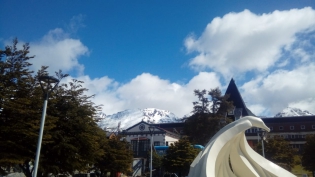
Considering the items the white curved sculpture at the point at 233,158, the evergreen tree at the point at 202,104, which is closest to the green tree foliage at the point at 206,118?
the evergreen tree at the point at 202,104

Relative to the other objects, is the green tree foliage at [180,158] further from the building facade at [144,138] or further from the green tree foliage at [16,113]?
the building facade at [144,138]

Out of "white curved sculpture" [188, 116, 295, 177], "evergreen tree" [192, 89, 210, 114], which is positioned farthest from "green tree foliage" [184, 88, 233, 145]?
"white curved sculpture" [188, 116, 295, 177]

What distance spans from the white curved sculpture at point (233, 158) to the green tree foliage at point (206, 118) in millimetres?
31277

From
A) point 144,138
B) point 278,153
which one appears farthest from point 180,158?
point 144,138

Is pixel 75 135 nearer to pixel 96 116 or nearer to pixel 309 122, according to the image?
pixel 96 116

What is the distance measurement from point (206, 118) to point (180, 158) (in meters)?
13.5

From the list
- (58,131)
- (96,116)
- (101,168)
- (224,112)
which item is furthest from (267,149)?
(58,131)

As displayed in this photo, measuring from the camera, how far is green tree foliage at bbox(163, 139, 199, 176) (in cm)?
3516

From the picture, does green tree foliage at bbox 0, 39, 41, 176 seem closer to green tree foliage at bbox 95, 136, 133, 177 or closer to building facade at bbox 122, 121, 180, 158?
green tree foliage at bbox 95, 136, 133, 177

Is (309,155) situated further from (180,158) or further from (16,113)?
(16,113)

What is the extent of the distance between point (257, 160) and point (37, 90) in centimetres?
1404

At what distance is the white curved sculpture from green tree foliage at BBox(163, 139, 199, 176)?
2003cm

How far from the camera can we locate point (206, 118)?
47.2 m

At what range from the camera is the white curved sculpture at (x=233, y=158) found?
12602mm
